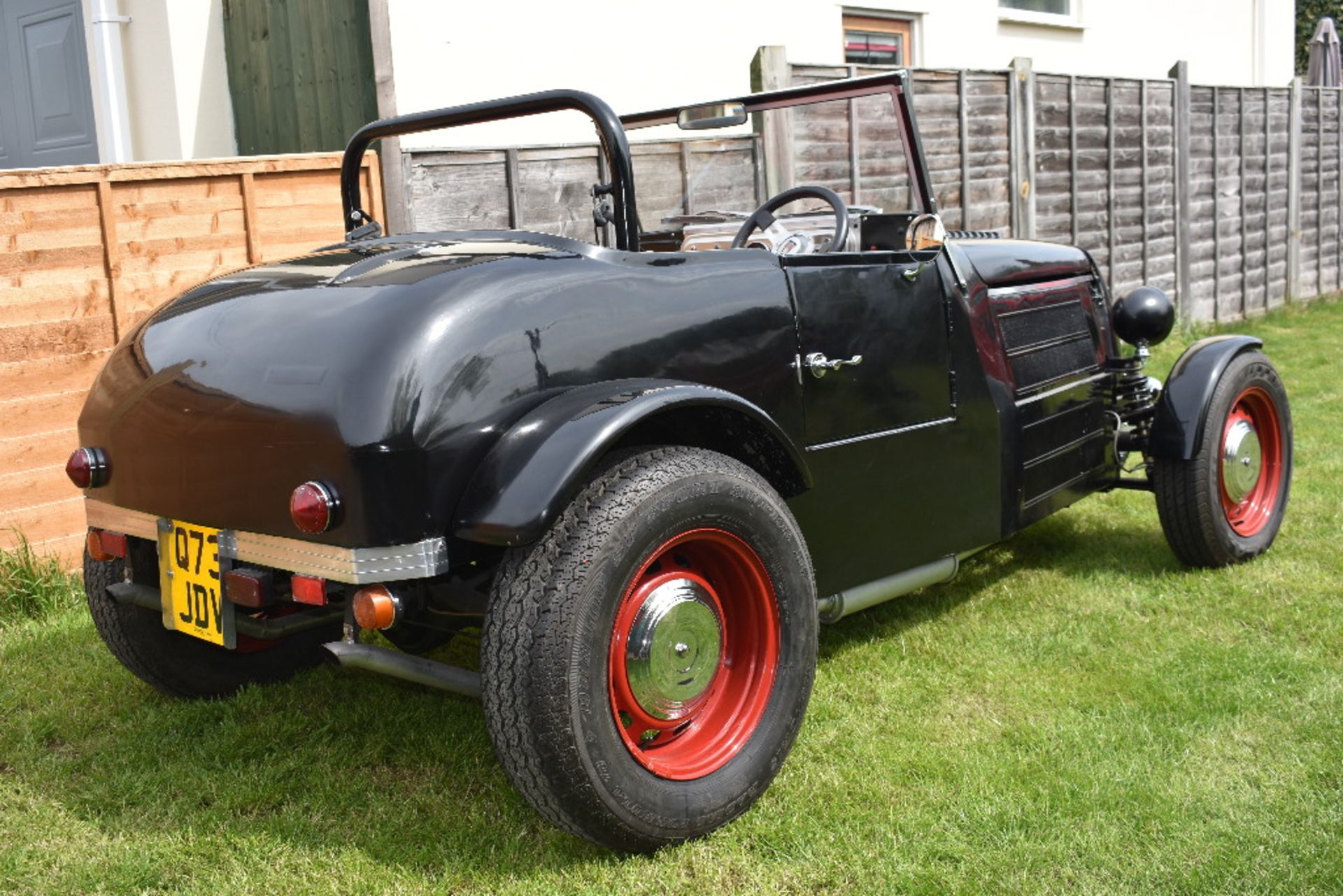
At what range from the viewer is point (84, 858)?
2852 mm

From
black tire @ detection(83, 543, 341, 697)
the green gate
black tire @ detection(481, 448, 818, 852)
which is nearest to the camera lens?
black tire @ detection(481, 448, 818, 852)

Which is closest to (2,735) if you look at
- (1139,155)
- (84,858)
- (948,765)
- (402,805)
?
(84,858)

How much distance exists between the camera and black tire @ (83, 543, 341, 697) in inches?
137

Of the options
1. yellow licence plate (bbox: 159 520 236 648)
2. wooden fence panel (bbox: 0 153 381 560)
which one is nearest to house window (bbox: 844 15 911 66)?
wooden fence panel (bbox: 0 153 381 560)

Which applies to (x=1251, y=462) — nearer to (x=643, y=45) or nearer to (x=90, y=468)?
(x=90, y=468)

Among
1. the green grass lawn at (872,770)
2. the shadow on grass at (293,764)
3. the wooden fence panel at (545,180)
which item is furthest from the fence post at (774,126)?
the shadow on grass at (293,764)

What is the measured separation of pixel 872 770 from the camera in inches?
124

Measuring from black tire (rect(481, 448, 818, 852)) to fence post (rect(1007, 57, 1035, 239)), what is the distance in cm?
645

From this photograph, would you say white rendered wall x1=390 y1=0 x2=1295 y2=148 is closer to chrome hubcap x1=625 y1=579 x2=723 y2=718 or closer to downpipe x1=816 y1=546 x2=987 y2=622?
downpipe x1=816 y1=546 x2=987 y2=622

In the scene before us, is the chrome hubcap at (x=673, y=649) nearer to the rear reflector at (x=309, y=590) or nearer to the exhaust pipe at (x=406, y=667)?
the exhaust pipe at (x=406, y=667)

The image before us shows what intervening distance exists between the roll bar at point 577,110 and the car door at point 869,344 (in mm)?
442

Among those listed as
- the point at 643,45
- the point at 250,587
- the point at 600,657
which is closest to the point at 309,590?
the point at 250,587

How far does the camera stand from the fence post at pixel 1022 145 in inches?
344

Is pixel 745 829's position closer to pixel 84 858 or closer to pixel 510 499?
pixel 510 499
